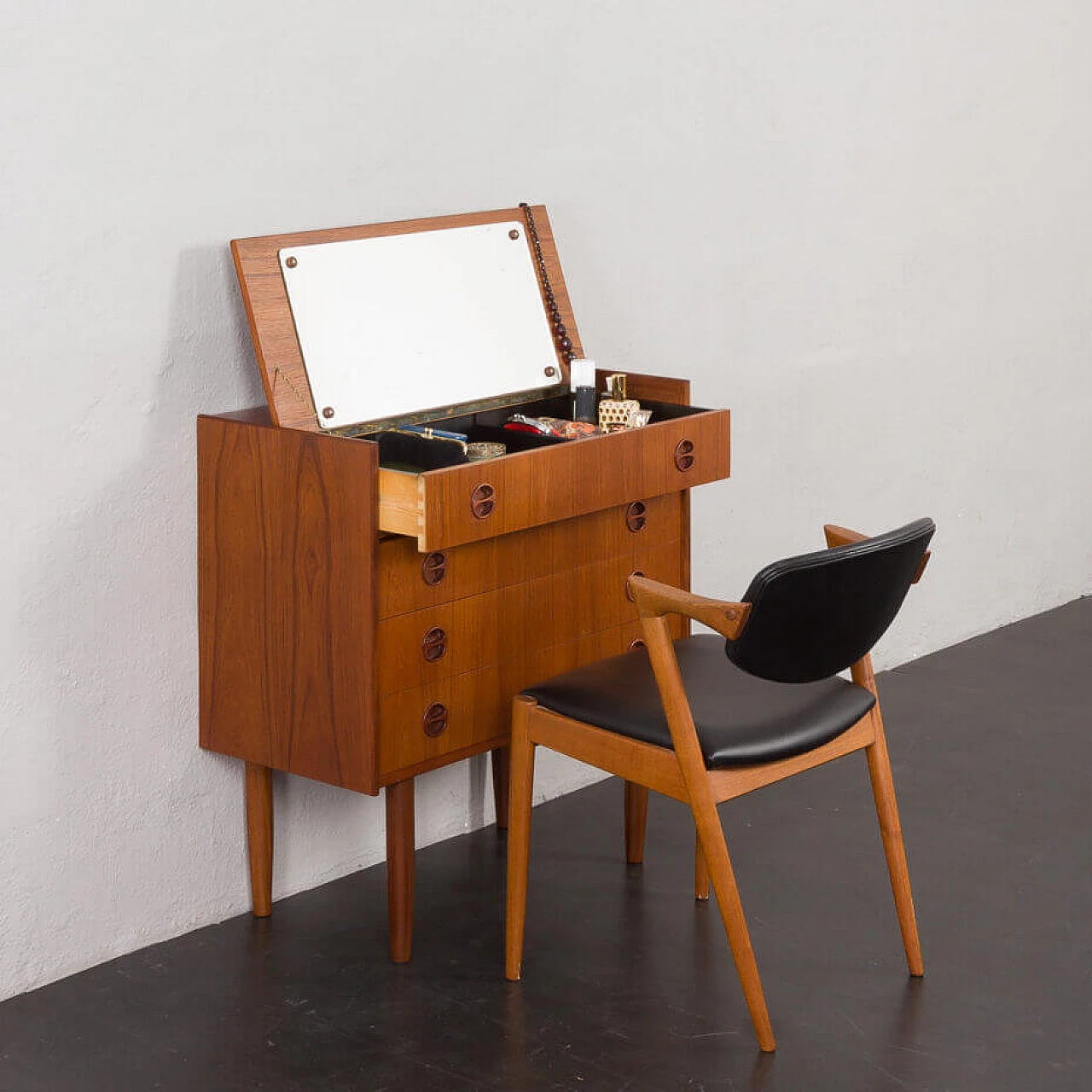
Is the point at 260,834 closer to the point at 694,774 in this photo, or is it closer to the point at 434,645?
the point at 434,645

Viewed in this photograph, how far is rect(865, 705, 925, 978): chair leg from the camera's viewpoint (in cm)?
316

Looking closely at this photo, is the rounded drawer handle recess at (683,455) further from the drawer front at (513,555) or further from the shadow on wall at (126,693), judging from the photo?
the shadow on wall at (126,693)

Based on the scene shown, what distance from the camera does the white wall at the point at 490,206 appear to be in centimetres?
303

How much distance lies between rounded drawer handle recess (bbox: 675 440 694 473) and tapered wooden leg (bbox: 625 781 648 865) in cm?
67

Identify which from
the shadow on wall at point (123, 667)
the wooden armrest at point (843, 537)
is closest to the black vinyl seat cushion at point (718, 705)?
the wooden armrest at point (843, 537)

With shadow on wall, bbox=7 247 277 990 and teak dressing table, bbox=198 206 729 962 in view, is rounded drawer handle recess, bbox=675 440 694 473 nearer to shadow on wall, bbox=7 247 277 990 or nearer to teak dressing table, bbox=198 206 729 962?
teak dressing table, bbox=198 206 729 962

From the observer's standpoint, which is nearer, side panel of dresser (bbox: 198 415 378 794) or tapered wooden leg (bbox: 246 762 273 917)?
side panel of dresser (bbox: 198 415 378 794)

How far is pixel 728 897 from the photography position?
285 cm

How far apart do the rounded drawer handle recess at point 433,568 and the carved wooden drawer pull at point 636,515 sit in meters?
0.50

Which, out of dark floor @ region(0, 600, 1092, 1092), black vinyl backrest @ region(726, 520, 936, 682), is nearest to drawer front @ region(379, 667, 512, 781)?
dark floor @ region(0, 600, 1092, 1092)

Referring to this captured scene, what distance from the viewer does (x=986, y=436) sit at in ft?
17.7

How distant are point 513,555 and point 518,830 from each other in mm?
501

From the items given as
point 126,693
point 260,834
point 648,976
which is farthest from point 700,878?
point 126,693

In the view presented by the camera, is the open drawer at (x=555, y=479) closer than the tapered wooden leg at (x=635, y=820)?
Yes
